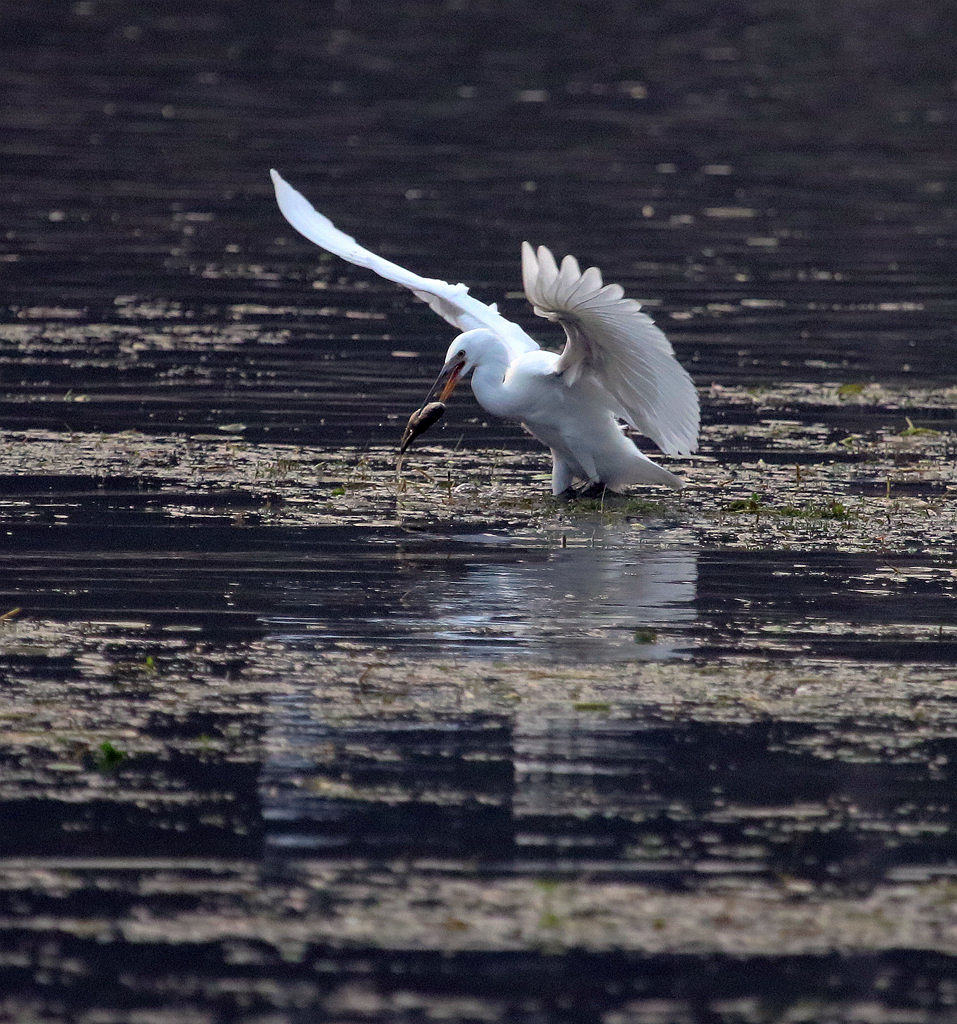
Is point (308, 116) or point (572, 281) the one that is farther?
point (308, 116)

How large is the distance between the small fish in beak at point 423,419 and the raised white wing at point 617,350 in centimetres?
64

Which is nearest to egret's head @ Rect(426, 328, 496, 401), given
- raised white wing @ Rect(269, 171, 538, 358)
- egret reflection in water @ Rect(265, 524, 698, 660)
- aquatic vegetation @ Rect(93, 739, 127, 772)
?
raised white wing @ Rect(269, 171, 538, 358)

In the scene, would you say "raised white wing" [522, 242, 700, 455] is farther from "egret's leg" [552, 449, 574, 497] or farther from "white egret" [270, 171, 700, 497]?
"egret's leg" [552, 449, 574, 497]

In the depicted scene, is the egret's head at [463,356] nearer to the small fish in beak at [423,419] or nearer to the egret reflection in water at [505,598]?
the small fish in beak at [423,419]

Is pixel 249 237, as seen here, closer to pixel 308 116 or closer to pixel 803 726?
pixel 308 116

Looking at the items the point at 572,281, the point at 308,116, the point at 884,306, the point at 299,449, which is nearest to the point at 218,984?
the point at 572,281

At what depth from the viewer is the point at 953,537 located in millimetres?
9172

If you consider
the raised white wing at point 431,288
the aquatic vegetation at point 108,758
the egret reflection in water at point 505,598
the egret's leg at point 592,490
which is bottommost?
the aquatic vegetation at point 108,758

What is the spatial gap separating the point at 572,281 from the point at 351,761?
331 cm

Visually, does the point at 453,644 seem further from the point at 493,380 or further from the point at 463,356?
the point at 463,356

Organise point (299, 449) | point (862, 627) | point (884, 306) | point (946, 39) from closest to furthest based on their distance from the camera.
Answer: point (862, 627)
point (299, 449)
point (884, 306)
point (946, 39)

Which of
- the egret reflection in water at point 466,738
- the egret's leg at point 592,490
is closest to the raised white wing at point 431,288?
the egret's leg at point 592,490

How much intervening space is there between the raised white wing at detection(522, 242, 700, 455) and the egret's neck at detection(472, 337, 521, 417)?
0.33 meters

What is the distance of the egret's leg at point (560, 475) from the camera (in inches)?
403
